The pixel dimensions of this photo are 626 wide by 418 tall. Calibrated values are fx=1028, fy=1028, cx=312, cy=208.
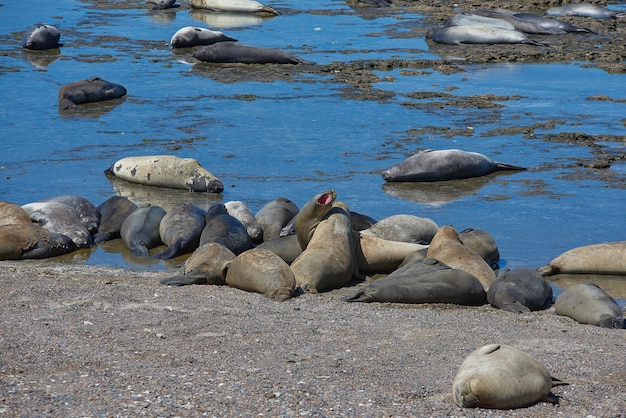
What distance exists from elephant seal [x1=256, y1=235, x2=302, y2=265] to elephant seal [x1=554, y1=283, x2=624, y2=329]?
6.37ft

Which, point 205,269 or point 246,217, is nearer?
point 205,269

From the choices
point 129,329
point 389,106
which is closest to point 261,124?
point 389,106

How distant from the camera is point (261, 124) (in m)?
11.6

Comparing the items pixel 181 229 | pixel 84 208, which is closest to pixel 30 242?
pixel 84 208

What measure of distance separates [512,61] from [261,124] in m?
5.32

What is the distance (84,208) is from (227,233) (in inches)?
57.2

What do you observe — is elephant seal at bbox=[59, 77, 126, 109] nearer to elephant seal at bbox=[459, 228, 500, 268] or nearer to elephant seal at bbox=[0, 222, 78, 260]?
elephant seal at bbox=[0, 222, 78, 260]

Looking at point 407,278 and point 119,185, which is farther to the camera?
point 119,185

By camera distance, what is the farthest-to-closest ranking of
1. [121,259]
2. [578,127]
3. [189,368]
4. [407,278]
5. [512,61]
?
[512,61] → [578,127] → [121,259] → [407,278] → [189,368]

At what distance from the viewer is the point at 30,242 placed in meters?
7.64

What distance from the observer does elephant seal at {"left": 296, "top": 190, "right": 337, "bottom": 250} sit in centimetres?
750

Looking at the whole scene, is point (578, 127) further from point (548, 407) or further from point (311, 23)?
point (311, 23)

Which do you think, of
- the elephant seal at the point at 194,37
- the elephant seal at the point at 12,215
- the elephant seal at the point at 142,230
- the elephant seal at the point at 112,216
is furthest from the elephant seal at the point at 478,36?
the elephant seal at the point at 12,215

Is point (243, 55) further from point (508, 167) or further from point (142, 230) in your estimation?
point (142, 230)
